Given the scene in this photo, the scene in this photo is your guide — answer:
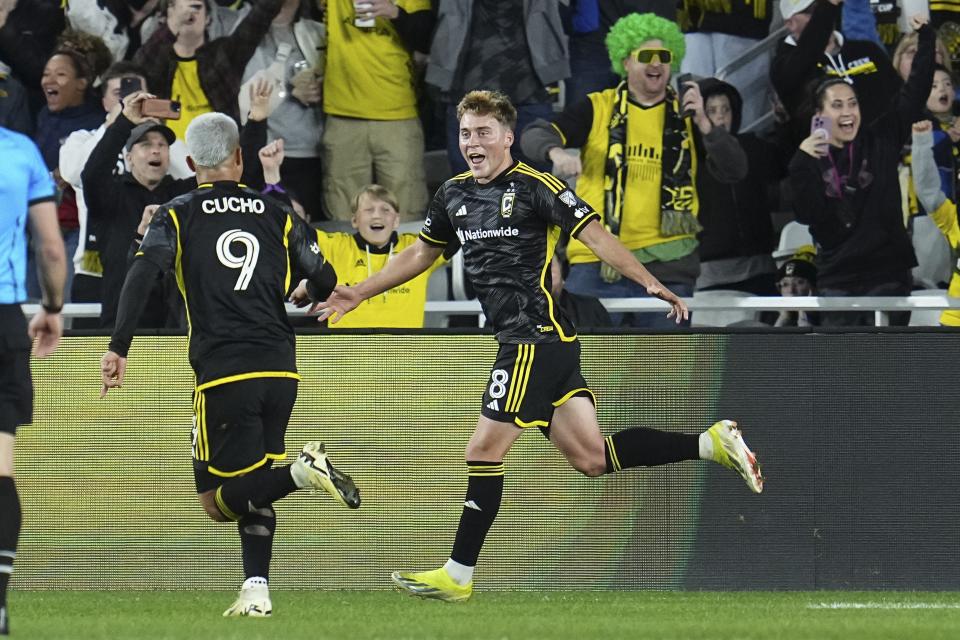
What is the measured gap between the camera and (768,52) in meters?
12.9

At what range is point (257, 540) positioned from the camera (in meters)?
7.81

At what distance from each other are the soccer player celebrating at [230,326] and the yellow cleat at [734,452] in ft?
6.71

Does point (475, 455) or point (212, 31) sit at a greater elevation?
point (212, 31)

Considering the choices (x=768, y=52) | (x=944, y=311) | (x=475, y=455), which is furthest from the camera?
(x=768, y=52)

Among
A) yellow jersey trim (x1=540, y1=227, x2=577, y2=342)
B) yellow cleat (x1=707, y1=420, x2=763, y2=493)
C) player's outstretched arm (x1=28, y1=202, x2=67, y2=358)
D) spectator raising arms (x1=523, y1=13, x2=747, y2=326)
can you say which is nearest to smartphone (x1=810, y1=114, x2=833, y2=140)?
spectator raising arms (x1=523, y1=13, x2=747, y2=326)

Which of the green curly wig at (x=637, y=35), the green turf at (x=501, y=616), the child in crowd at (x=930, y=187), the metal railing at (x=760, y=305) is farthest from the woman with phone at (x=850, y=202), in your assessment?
the green turf at (x=501, y=616)

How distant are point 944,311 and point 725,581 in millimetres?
3362

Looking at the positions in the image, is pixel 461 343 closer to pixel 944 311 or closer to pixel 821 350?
pixel 821 350

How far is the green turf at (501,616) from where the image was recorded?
6.80 m

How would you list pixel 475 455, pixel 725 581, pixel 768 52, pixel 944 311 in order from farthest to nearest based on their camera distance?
pixel 768 52 < pixel 944 311 < pixel 725 581 < pixel 475 455

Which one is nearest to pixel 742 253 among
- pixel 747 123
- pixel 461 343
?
pixel 747 123

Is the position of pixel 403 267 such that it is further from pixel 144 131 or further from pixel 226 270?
pixel 144 131

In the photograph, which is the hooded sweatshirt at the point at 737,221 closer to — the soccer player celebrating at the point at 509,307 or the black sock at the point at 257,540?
the soccer player celebrating at the point at 509,307

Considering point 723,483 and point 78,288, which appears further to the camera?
point 78,288
